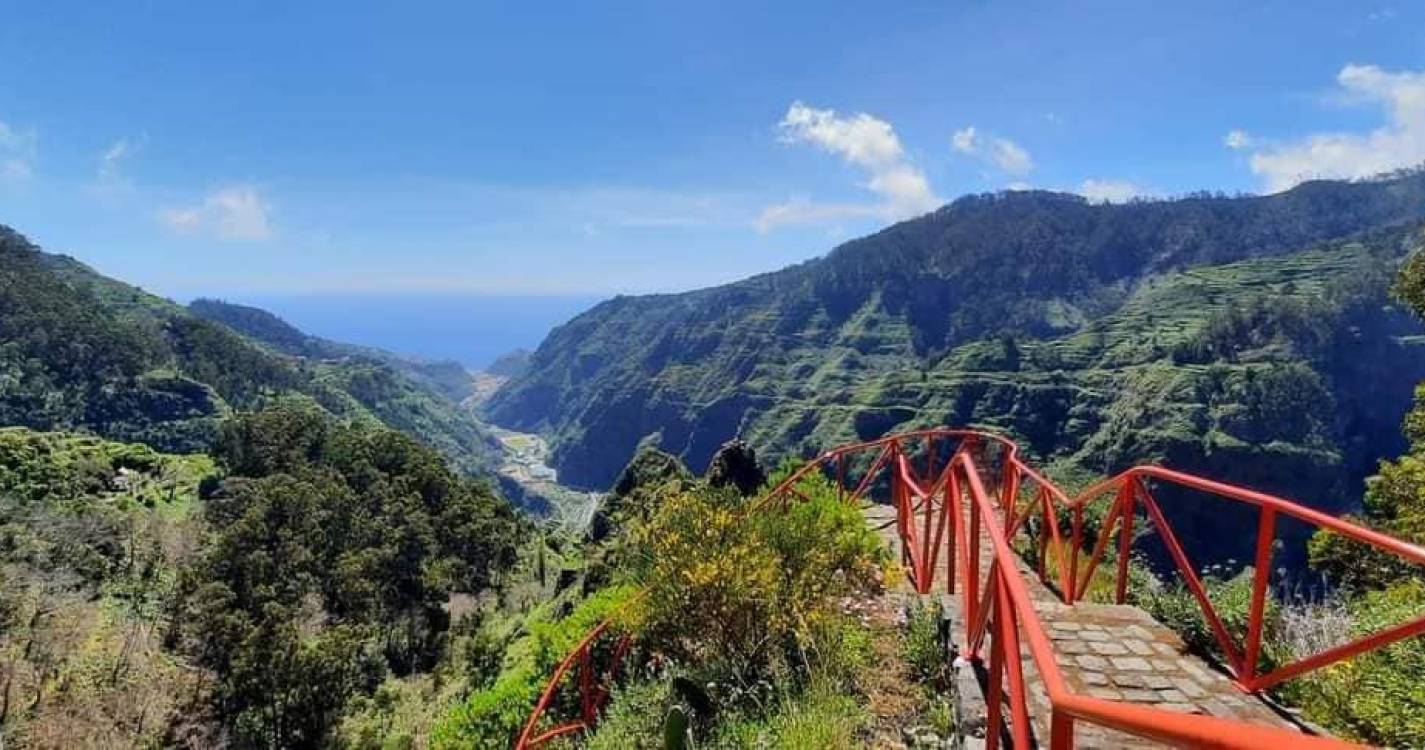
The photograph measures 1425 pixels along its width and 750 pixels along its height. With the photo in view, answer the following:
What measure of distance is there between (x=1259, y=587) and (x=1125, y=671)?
2.64 ft

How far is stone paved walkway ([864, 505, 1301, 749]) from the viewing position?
3.73 m

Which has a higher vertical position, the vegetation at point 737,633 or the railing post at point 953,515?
the railing post at point 953,515

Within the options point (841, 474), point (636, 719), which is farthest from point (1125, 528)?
point (841, 474)

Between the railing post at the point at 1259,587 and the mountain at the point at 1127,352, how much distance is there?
16.2 metres

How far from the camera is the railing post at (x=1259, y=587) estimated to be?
3.71 meters

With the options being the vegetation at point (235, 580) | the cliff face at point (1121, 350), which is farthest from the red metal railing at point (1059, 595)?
the vegetation at point (235, 580)

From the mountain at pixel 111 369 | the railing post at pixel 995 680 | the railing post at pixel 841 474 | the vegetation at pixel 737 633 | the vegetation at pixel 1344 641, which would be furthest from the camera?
the mountain at pixel 111 369

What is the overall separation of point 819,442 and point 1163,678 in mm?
115727

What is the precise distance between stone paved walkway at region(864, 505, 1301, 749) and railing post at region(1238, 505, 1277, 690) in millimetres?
119

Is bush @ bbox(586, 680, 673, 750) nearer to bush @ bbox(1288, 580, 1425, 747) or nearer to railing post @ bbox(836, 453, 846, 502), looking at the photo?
bush @ bbox(1288, 580, 1425, 747)

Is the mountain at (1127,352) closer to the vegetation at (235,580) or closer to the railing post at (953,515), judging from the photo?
the railing post at (953,515)

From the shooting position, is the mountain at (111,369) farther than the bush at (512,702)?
Yes

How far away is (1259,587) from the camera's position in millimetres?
3834

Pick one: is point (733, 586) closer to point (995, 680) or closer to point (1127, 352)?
point (995, 680)
